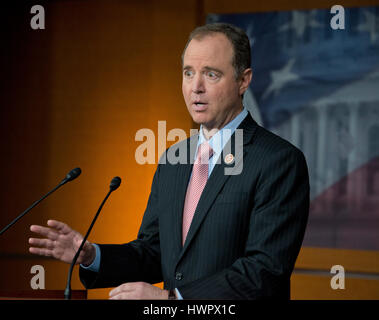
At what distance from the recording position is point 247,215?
1723mm

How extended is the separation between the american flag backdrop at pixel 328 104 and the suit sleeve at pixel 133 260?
2170 millimetres

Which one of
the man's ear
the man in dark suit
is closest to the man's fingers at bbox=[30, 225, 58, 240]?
the man in dark suit

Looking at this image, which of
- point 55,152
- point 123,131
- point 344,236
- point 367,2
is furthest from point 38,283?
point 367,2

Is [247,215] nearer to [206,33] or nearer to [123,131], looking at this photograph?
[206,33]

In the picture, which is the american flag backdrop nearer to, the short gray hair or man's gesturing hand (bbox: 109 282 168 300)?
the short gray hair

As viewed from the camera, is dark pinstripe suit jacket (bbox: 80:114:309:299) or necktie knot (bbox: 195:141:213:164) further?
necktie knot (bbox: 195:141:213:164)

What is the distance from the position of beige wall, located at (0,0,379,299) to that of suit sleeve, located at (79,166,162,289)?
2.15 m

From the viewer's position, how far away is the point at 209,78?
1.85 m

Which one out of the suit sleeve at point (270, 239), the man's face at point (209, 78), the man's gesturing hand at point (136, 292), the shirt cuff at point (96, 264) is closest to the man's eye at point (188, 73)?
the man's face at point (209, 78)

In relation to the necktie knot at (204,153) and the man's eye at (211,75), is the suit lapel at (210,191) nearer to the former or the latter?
the necktie knot at (204,153)

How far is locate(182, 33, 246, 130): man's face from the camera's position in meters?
1.83

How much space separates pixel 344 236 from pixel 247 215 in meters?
2.44

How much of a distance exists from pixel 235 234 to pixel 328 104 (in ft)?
8.20

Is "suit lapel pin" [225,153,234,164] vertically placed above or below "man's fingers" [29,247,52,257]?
above
